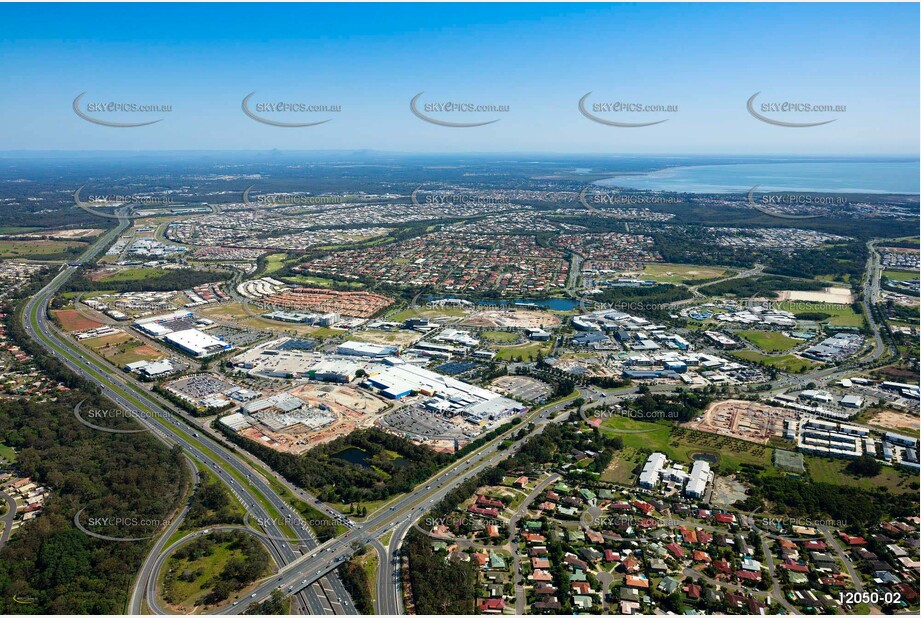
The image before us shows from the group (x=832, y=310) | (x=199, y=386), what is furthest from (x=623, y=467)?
(x=832, y=310)

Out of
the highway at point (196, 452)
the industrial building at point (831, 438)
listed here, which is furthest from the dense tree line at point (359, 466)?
the industrial building at point (831, 438)

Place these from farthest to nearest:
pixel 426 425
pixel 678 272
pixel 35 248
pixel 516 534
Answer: pixel 35 248 → pixel 678 272 → pixel 426 425 → pixel 516 534

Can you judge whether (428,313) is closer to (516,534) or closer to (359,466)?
(359,466)

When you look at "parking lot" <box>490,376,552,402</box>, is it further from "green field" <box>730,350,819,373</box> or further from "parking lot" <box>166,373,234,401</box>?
"parking lot" <box>166,373,234,401</box>

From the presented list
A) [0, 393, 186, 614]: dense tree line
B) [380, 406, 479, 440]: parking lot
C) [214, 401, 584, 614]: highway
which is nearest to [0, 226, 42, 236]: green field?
[0, 393, 186, 614]: dense tree line

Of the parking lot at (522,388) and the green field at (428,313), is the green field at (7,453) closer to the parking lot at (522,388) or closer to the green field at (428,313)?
the parking lot at (522,388)

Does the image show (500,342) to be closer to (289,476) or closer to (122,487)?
(289,476)

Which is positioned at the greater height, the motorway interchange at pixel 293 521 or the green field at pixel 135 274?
the green field at pixel 135 274
